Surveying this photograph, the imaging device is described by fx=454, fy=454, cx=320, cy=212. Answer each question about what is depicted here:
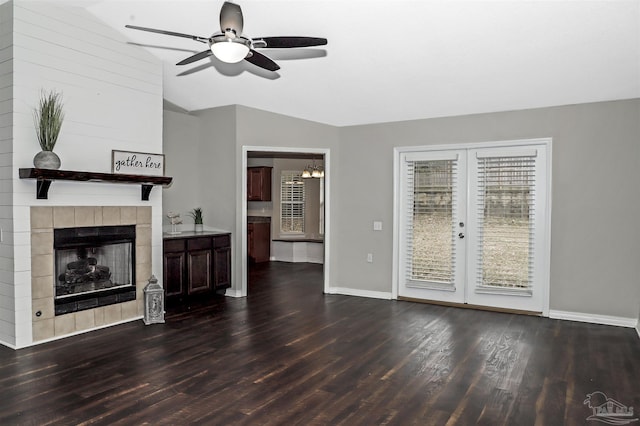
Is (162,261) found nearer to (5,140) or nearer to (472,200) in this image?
(5,140)

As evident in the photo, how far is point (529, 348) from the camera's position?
4301 mm

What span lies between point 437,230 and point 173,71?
4010mm

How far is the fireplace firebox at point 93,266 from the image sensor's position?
455cm

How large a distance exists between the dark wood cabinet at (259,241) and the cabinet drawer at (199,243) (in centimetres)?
398

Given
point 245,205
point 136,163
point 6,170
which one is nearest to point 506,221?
point 245,205

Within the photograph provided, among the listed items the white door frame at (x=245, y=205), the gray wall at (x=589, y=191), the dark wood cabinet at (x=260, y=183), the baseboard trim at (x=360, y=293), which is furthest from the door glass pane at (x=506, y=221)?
the dark wood cabinet at (x=260, y=183)

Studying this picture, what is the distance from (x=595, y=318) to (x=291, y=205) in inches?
270

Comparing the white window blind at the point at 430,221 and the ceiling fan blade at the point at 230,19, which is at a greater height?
the ceiling fan blade at the point at 230,19

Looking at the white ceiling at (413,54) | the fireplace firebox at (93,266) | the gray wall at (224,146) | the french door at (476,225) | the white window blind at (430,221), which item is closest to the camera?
the white ceiling at (413,54)

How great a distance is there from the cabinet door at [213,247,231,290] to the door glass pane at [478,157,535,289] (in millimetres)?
3396

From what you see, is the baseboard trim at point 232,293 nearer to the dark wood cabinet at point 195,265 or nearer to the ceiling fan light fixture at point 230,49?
the dark wood cabinet at point 195,265

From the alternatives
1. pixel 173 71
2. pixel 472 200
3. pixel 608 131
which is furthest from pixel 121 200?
pixel 608 131

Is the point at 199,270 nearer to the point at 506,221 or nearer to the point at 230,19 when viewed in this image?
the point at 230,19

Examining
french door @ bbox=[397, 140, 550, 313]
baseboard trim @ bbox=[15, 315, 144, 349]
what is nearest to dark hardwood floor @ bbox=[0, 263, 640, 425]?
baseboard trim @ bbox=[15, 315, 144, 349]
